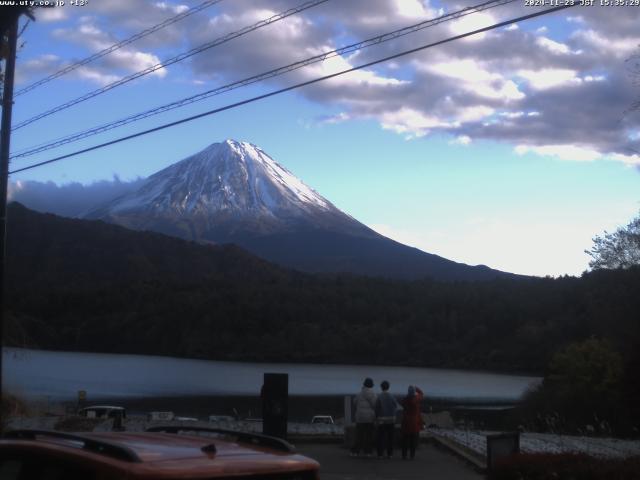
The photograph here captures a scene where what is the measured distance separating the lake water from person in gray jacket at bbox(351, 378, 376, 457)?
3460cm

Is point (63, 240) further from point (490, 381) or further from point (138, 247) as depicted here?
point (490, 381)

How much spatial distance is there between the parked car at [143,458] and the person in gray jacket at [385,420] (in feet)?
34.8

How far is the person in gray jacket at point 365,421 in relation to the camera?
1486 centimetres

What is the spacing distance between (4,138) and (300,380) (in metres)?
57.9

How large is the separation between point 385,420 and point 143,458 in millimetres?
11623

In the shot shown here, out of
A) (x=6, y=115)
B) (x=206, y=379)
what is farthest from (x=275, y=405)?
(x=206, y=379)

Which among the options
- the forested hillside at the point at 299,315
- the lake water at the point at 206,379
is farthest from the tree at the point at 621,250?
→ the forested hillside at the point at 299,315

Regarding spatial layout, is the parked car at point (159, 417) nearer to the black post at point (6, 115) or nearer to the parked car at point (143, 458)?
the black post at point (6, 115)

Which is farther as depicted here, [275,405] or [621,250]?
[621,250]

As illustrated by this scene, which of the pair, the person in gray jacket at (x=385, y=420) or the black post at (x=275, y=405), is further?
the person in gray jacket at (x=385, y=420)

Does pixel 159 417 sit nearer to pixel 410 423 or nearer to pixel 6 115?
pixel 6 115

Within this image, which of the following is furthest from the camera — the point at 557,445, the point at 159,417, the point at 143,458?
the point at 159,417

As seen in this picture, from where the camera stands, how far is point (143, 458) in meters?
3.67

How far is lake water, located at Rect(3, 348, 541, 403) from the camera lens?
60.8m
